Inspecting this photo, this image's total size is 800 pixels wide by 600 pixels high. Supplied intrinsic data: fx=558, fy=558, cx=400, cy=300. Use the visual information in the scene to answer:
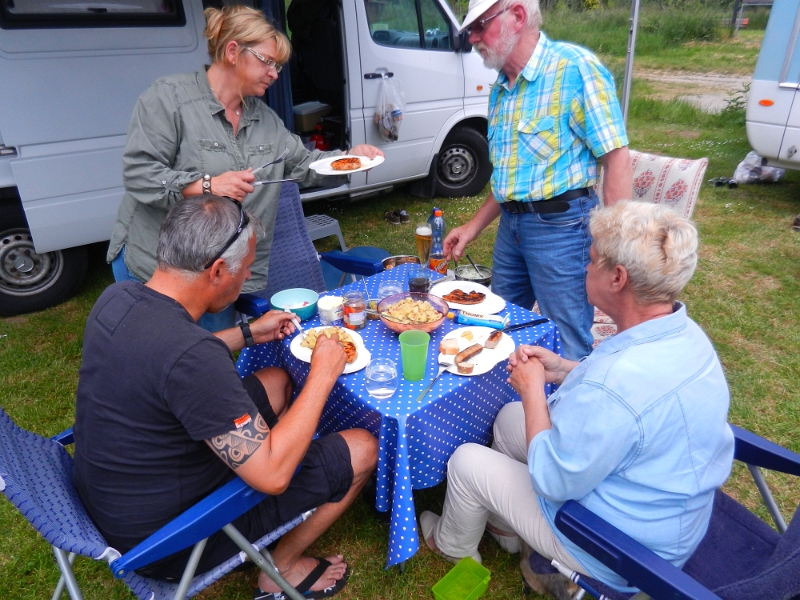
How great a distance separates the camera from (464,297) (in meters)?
2.40

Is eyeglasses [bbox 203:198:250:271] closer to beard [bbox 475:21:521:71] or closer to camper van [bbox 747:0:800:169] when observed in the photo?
beard [bbox 475:21:521:71]

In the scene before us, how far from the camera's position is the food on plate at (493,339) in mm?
2035

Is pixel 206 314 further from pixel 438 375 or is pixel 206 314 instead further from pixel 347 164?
pixel 438 375

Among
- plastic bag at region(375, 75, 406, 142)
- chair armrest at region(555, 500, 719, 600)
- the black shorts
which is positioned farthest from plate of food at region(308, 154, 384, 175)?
plastic bag at region(375, 75, 406, 142)

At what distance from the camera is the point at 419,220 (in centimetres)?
595

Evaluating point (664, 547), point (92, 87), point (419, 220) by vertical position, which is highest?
point (92, 87)

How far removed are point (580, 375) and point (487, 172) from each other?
5.22 m

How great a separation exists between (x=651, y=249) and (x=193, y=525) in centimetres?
142

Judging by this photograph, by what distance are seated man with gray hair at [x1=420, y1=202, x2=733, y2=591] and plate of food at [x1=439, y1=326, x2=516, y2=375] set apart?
11.5 inches

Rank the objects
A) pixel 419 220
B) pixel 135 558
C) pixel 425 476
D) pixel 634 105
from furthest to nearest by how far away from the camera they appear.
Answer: pixel 634 105
pixel 419 220
pixel 425 476
pixel 135 558

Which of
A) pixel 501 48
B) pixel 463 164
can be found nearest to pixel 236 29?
pixel 501 48

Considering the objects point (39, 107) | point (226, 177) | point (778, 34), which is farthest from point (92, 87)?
point (778, 34)

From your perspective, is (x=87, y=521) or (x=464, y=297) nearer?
(x=87, y=521)

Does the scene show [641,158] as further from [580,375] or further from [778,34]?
[778,34]
